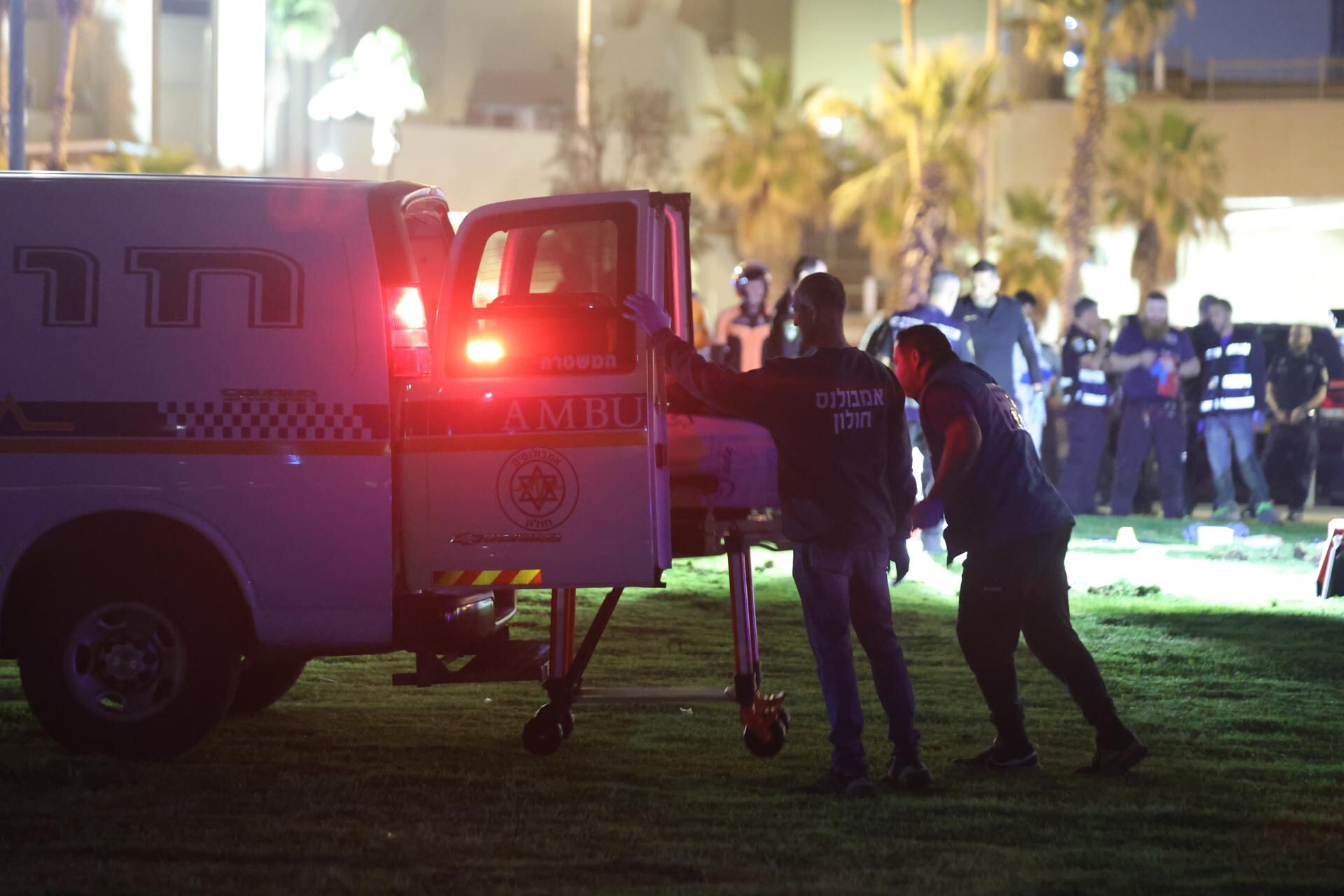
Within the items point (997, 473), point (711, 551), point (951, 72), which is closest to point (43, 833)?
point (711, 551)

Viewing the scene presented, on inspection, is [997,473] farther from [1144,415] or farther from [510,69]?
[510,69]

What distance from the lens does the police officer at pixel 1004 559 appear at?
7195 millimetres

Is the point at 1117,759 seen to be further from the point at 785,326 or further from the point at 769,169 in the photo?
the point at 769,169

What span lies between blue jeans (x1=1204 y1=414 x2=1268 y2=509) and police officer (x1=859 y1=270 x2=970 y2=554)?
4876mm

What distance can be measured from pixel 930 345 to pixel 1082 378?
12.0 m

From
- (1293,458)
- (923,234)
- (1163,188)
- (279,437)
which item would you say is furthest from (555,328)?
(1163,188)

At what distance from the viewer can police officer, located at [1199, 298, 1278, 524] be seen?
18109 mm

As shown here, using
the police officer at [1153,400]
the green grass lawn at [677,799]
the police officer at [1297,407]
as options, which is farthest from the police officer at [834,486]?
the police officer at [1297,407]

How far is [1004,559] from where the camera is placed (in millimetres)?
7203

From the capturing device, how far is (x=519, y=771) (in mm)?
7277

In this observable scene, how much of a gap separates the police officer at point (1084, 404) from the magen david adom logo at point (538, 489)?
12.4m

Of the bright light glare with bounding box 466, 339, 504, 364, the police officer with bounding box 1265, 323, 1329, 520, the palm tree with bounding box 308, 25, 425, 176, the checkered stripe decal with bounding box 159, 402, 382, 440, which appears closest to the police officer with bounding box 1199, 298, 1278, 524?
the police officer with bounding box 1265, 323, 1329, 520

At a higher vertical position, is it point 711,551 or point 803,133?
point 803,133

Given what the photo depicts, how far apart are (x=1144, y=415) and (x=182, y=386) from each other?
12423mm
